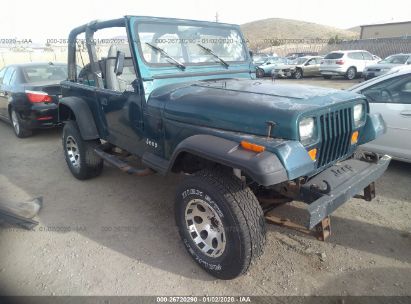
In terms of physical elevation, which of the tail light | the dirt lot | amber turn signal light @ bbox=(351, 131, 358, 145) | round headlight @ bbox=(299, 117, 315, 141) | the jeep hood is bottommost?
the dirt lot

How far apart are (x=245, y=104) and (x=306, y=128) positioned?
1.69 feet

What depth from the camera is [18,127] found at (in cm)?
722

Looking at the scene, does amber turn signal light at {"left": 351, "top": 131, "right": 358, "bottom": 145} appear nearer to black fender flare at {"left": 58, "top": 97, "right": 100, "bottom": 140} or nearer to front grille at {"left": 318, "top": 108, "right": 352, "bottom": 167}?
front grille at {"left": 318, "top": 108, "right": 352, "bottom": 167}

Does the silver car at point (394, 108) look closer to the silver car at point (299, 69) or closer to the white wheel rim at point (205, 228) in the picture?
the white wheel rim at point (205, 228)

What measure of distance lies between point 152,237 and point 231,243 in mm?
1187

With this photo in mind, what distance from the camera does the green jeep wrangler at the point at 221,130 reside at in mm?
2375

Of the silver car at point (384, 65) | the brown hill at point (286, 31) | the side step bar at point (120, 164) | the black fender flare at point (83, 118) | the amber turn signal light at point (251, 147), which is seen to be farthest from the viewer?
the brown hill at point (286, 31)

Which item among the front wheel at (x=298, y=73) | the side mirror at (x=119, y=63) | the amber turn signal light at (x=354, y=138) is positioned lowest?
the front wheel at (x=298, y=73)

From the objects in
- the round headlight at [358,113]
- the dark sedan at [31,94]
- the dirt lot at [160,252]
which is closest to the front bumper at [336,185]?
the round headlight at [358,113]

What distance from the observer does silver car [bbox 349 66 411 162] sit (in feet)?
14.3

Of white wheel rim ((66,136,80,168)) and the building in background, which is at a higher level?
the building in background

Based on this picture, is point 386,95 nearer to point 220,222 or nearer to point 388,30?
Result: point 220,222

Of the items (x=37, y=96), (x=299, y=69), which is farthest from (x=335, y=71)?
(x=37, y=96)

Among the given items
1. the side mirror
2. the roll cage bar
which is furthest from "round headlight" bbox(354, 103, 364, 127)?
the roll cage bar
